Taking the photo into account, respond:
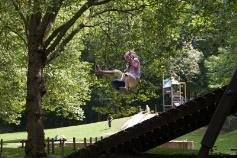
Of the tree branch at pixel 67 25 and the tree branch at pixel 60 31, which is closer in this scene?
the tree branch at pixel 67 25

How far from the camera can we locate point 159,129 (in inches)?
259

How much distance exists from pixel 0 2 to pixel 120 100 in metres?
10.6

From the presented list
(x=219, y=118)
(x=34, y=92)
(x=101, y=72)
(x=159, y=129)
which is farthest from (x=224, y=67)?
(x=219, y=118)

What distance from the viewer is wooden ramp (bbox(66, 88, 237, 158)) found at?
5.98m

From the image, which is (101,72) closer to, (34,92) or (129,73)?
(129,73)

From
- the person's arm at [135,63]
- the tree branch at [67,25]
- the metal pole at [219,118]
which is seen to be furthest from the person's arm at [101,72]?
the tree branch at [67,25]

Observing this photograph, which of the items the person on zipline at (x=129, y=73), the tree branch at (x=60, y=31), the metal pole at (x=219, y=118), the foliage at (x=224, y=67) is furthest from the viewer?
the foliage at (x=224, y=67)

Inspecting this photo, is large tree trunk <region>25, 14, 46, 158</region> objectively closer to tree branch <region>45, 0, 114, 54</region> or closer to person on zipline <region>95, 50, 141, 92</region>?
tree branch <region>45, 0, 114, 54</region>

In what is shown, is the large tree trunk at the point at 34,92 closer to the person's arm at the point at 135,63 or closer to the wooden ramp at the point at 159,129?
the person's arm at the point at 135,63

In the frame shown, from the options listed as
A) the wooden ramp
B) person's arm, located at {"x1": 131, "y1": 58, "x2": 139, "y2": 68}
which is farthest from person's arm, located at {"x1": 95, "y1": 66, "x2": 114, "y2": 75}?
the wooden ramp

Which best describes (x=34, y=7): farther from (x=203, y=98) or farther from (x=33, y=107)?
(x=203, y=98)

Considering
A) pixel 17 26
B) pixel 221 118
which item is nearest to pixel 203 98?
pixel 221 118

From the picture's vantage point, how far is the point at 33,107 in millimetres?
18547

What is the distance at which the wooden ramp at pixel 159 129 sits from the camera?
598 cm
